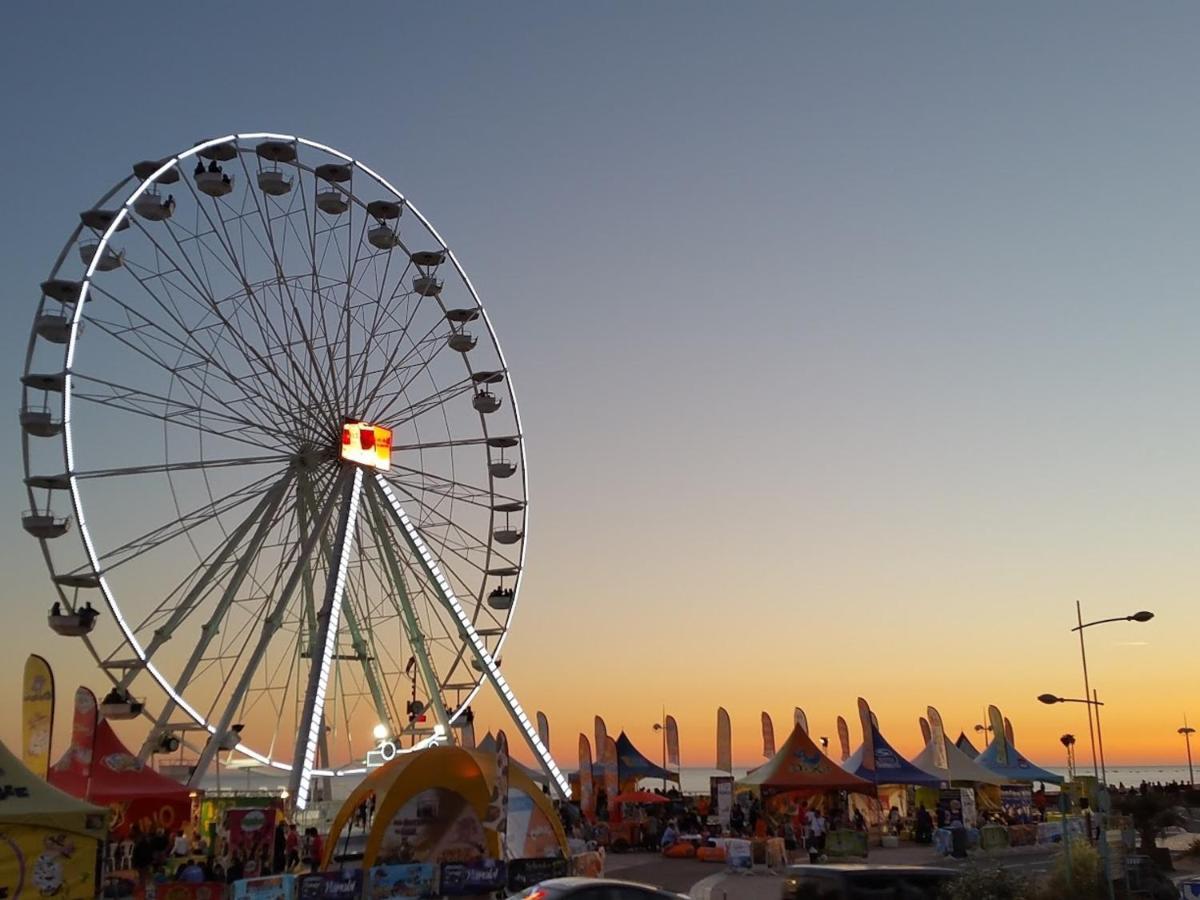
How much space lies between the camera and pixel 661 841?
31.7 metres

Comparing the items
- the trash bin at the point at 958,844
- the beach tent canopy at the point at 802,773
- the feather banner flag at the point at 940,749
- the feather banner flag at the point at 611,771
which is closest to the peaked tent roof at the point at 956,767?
the feather banner flag at the point at 940,749

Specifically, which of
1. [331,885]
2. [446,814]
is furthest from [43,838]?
[446,814]

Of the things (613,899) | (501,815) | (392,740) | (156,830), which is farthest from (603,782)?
(613,899)

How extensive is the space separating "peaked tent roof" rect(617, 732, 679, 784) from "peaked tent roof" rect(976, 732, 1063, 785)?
11358 mm

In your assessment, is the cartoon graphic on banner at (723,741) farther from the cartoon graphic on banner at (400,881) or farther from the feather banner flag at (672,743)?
the cartoon graphic on banner at (400,881)

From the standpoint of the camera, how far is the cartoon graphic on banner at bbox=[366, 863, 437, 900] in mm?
17250

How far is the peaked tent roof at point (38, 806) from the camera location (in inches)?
631

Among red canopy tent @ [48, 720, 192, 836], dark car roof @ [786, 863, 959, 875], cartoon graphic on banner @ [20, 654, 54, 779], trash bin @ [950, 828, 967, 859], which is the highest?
cartoon graphic on banner @ [20, 654, 54, 779]

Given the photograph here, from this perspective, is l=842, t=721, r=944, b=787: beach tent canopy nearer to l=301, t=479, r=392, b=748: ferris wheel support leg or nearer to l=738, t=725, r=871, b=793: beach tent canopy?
l=738, t=725, r=871, b=793: beach tent canopy

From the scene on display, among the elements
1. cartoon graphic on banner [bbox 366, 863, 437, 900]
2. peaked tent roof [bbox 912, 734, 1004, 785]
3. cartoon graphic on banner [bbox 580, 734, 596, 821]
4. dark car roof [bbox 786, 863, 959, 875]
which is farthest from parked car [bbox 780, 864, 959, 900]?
peaked tent roof [bbox 912, 734, 1004, 785]

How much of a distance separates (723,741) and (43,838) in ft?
100

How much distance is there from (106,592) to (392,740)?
818cm

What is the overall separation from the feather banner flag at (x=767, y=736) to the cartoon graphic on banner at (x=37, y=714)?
28636 millimetres

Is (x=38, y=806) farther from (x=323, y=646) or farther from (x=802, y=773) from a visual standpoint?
(x=802, y=773)
